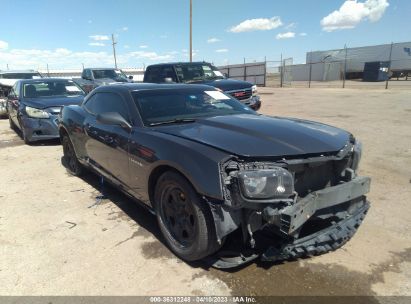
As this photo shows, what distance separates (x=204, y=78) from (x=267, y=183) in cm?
894

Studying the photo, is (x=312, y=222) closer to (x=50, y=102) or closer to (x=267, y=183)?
(x=267, y=183)

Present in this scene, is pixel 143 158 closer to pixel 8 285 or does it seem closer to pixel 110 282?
pixel 110 282

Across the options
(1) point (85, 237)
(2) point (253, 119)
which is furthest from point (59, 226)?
(2) point (253, 119)

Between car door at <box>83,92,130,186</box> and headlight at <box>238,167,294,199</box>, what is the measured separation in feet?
5.33

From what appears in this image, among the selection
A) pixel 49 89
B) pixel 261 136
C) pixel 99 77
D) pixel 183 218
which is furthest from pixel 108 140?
pixel 99 77

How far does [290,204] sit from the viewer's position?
258cm

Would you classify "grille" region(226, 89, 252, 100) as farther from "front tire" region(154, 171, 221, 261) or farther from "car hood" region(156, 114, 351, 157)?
"front tire" region(154, 171, 221, 261)

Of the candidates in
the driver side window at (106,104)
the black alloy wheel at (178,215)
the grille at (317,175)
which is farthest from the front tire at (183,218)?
the driver side window at (106,104)

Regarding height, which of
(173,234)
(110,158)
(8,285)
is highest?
(110,158)

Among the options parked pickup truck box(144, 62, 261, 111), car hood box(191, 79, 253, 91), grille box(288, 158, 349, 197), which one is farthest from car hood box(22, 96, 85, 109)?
grille box(288, 158, 349, 197)

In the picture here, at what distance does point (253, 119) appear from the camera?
3.73 metres

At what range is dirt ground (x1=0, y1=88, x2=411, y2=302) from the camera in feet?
9.13

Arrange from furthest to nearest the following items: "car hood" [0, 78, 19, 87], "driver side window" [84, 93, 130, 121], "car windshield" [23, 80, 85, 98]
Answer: "car hood" [0, 78, 19, 87] < "car windshield" [23, 80, 85, 98] < "driver side window" [84, 93, 130, 121]

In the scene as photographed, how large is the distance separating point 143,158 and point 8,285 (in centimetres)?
154
